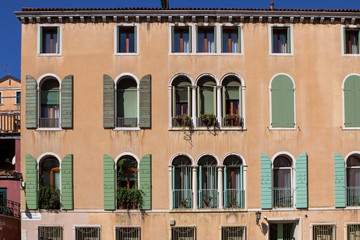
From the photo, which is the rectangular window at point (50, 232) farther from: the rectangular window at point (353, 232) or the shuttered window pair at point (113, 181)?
the rectangular window at point (353, 232)

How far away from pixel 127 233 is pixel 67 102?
623 cm

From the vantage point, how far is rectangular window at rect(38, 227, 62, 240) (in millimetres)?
20328

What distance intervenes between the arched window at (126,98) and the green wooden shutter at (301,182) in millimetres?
7457

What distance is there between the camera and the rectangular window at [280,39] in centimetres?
2134

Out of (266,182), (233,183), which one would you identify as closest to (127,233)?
(233,183)

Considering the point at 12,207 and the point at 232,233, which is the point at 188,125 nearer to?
the point at 232,233

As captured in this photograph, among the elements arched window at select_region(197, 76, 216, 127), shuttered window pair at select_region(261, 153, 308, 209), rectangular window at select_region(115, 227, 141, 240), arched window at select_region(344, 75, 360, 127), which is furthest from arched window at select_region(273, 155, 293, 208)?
rectangular window at select_region(115, 227, 141, 240)

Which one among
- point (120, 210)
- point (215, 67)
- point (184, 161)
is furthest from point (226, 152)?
point (120, 210)

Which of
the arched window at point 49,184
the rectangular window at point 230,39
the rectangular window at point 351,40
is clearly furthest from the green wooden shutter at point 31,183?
the rectangular window at point 351,40

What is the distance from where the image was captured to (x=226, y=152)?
67.5 ft

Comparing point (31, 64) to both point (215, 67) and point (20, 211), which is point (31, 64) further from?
point (215, 67)

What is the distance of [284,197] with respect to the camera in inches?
818

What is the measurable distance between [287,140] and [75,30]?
10544 millimetres

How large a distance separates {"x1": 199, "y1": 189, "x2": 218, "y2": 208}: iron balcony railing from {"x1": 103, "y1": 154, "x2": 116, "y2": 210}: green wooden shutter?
375 cm
